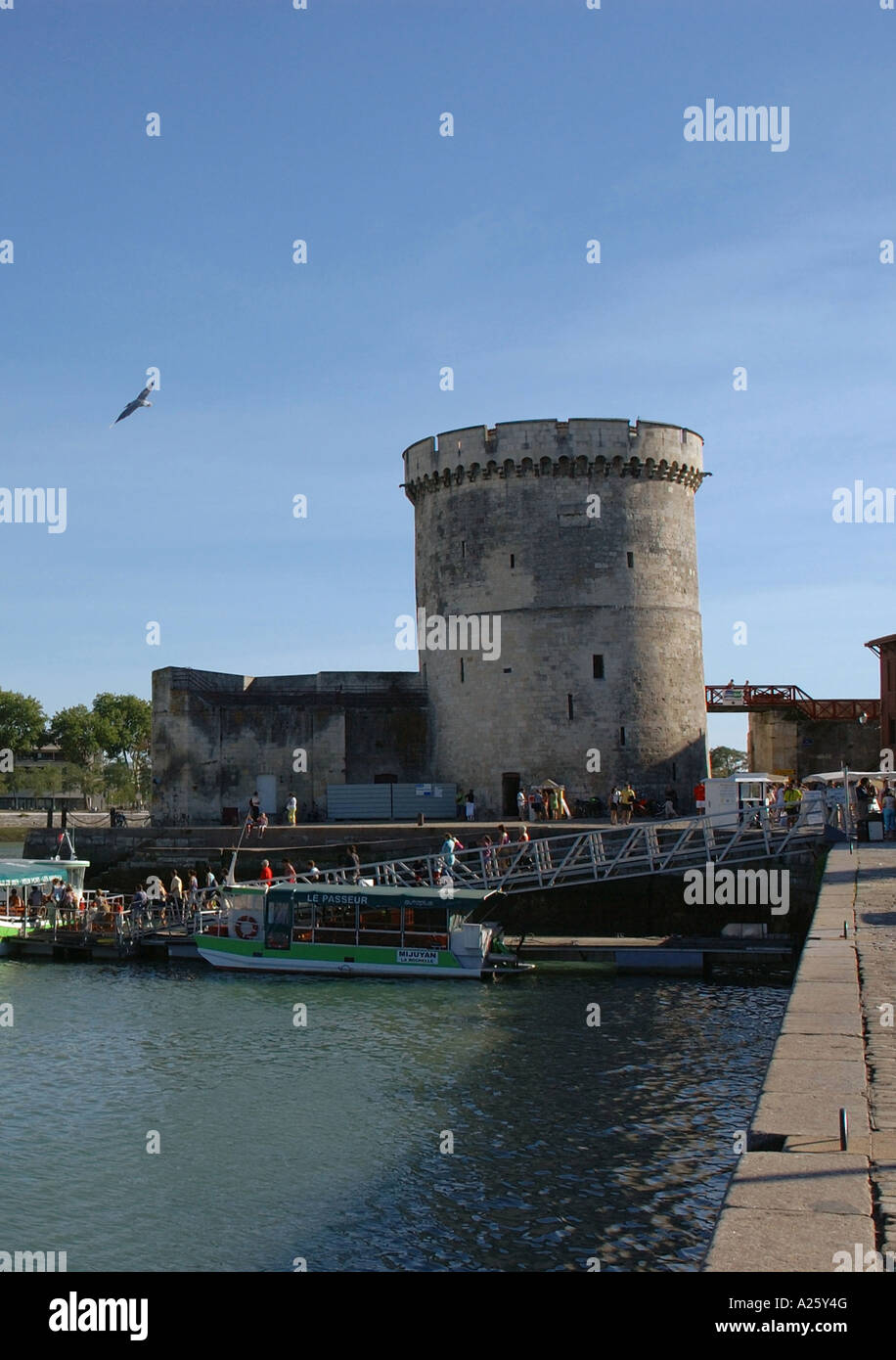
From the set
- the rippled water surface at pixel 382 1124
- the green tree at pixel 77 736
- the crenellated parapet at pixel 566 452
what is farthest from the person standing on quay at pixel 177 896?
the green tree at pixel 77 736

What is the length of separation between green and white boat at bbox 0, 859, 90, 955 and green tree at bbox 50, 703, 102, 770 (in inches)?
2846

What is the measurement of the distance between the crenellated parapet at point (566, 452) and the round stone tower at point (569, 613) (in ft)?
0.14

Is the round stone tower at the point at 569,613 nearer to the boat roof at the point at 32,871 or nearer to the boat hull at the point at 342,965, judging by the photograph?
the boat roof at the point at 32,871

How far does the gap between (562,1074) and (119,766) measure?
9176 cm

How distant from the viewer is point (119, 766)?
104 meters

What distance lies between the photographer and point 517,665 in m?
38.8

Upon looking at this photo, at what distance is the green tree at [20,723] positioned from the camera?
104750 mm

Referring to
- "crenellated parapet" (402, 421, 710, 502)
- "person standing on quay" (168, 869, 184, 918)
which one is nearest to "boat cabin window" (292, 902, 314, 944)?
"person standing on quay" (168, 869, 184, 918)

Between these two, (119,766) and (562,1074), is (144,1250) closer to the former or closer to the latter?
(562,1074)

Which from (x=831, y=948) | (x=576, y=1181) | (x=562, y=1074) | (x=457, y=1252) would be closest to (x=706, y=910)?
(x=562, y=1074)

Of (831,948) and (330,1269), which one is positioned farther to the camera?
(831,948)

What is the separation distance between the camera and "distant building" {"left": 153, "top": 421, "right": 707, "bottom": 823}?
3850 cm

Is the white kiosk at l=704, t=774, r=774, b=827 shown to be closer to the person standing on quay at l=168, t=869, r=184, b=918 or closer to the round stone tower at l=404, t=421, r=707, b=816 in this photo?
the round stone tower at l=404, t=421, r=707, b=816

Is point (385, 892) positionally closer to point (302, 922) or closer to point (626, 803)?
point (302, 922)
